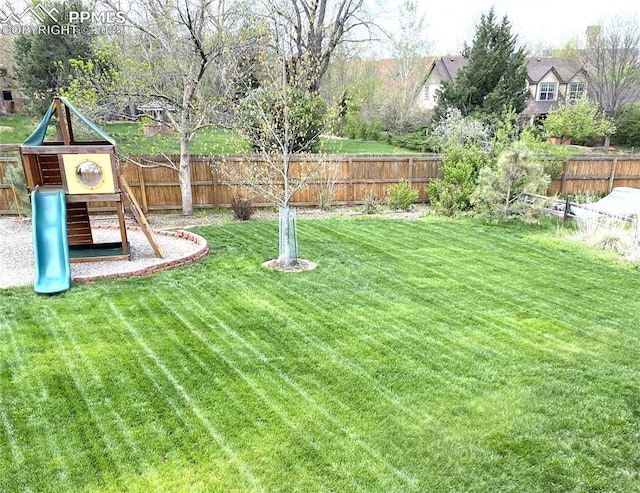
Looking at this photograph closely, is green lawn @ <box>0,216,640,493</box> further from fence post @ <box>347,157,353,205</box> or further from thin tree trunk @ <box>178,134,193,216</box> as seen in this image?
fence post @ <box>347,157,353,205</box>

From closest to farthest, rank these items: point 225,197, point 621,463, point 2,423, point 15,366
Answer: point 621,463 < point 2,423 < point 15,366 < point 225,197

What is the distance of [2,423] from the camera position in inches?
132

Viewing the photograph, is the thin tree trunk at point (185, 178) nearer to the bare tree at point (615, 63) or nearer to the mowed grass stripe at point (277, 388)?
the mowed grass stripe at point (277, 388)

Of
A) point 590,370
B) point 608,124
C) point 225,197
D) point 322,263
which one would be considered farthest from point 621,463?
point 608,124

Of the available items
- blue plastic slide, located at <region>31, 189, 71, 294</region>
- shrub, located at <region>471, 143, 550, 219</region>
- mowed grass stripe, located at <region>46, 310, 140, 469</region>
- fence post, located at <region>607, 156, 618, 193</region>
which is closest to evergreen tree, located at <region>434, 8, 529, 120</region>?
fence post, located at <region>607, 156, 618, 193</region>

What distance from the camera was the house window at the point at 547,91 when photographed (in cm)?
3170

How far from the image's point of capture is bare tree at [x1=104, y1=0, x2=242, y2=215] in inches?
364

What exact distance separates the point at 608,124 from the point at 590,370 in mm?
23890

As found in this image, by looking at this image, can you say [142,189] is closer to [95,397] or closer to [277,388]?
[95,397]

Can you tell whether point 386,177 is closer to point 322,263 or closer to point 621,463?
point 322,263

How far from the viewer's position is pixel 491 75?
22047 millimetres

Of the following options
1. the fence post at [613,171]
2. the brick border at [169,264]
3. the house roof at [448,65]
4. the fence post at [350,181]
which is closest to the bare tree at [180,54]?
the brick border at [169,264]

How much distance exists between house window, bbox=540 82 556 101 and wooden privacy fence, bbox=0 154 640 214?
2002cm

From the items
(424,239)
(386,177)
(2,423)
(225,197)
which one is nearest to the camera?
(2,423)
